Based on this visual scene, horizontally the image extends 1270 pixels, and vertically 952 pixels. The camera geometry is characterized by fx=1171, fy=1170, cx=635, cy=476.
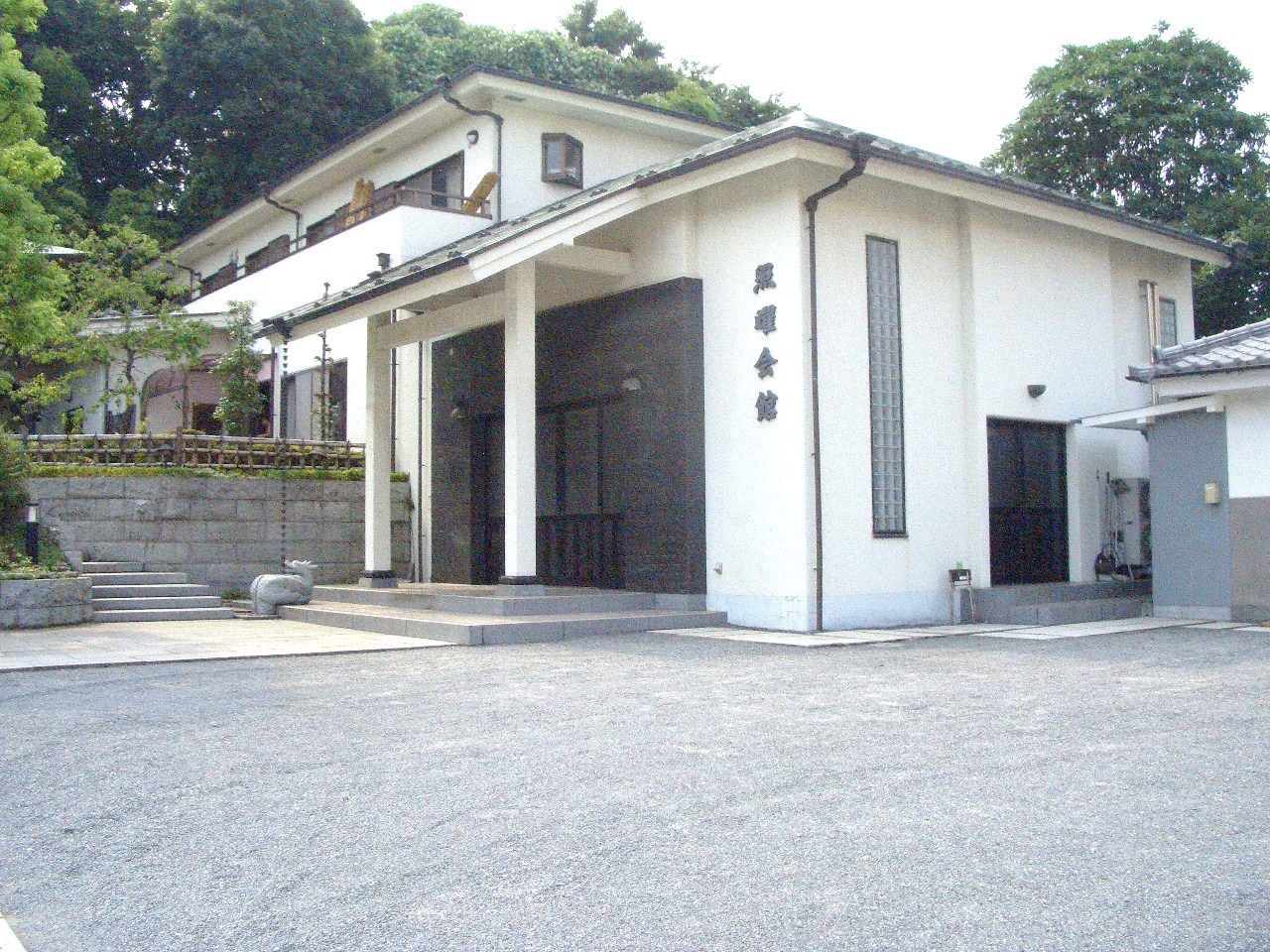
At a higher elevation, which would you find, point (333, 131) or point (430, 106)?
point (333, 131)

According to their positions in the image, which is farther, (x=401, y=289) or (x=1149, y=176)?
(x=1149, y=176)

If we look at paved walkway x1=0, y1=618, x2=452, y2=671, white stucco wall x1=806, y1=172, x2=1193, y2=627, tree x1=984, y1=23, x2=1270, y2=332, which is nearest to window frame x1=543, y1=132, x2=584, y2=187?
white stucco wall x1=806, y1=172, x2=1193, y2=627

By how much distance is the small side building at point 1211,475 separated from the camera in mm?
11641

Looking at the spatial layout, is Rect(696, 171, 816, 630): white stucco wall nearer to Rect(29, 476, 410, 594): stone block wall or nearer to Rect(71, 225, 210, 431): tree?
Rect(29, 476, 410, 594): stone block wall

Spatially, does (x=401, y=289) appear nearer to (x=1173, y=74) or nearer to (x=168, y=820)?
(x=168, y=820)

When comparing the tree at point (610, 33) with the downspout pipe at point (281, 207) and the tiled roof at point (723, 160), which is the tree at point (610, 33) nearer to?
the downspout pipe at point (281, 207)

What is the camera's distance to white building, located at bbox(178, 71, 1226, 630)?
11477mm

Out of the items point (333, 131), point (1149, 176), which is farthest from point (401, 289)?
point (333, 131)

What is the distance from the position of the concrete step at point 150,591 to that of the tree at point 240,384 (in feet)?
20.3

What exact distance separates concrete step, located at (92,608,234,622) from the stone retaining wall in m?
0.38

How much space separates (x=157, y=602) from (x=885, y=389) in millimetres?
8565

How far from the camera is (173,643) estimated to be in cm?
1055

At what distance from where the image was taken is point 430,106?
1767 cm

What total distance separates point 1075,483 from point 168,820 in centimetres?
1185
